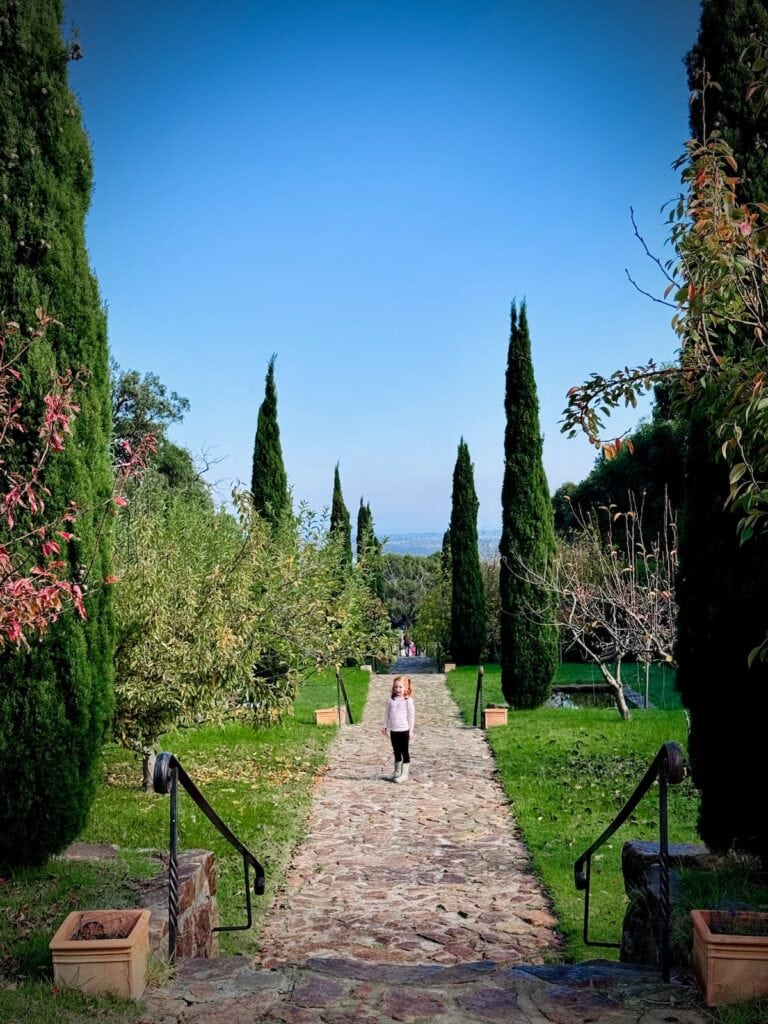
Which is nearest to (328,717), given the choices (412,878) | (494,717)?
(494,717)

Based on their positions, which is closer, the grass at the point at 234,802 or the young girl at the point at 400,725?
the grass at the point at 234,802

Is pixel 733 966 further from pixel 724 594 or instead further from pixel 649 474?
pixel 649 474

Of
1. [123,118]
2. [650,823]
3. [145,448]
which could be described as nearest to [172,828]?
[145,448]

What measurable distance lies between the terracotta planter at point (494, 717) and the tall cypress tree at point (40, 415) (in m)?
10.4

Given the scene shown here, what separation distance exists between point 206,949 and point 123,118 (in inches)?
312

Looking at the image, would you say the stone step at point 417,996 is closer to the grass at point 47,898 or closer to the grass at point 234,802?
the grass at point 47,898

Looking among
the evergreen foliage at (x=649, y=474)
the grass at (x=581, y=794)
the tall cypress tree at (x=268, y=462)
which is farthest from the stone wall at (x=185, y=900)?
the evergreen foliage at (x=649, y=474)

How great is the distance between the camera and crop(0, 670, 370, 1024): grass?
3598 millimetres

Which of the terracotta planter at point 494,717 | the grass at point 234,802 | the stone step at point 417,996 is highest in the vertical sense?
the stone step at point 417,996

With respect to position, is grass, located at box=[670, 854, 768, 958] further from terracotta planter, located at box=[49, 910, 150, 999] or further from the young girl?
the young girl

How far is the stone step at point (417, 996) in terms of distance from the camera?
3.45 metres

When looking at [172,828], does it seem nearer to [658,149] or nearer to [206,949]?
[206,949]

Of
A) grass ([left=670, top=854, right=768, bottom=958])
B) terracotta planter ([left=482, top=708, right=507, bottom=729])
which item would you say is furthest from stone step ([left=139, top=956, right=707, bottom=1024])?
terracotta planter ([left=482, top=708, right=507, bottom=729])

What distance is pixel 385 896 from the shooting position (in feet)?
22.3
